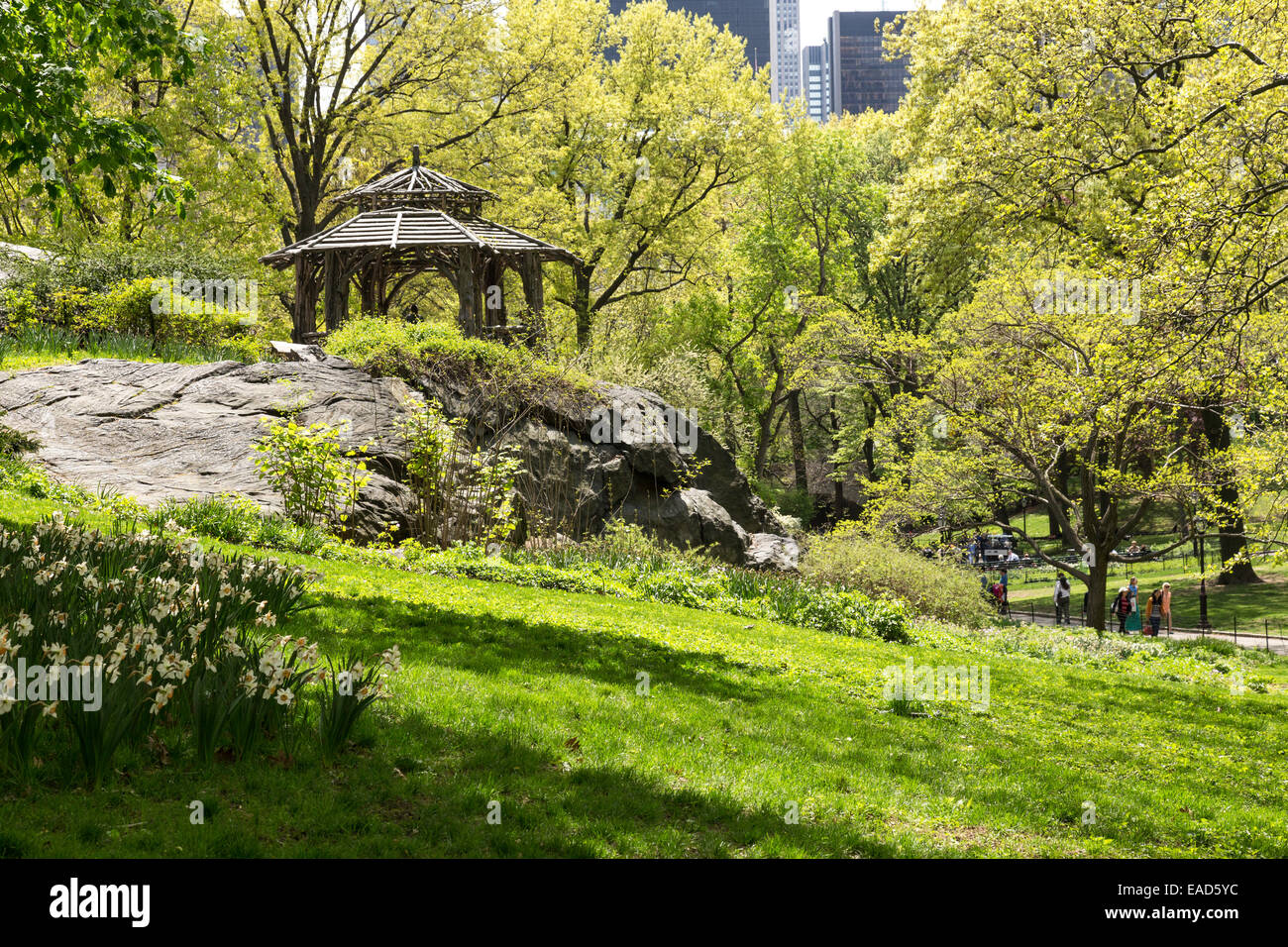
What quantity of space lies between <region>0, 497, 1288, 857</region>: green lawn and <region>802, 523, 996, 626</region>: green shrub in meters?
7.16

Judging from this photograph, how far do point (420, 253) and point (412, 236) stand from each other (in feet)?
6.43

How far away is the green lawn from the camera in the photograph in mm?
3932

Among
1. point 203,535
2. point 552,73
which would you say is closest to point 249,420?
point 203,535

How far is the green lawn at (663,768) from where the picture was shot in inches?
155

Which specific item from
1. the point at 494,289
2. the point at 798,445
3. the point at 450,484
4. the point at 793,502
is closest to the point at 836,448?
the point at 798,445

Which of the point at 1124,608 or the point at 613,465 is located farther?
the point at 1124,608

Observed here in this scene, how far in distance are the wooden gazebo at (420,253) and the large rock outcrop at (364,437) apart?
406 cm

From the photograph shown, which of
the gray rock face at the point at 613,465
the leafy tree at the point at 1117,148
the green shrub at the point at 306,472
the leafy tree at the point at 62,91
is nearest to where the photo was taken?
the leafy tree at the point at 62,91

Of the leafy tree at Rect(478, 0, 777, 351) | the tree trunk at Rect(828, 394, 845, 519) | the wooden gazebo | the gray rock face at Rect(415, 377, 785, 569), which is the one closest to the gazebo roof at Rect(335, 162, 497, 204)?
the wooden gazebo

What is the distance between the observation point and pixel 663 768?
5301 mm

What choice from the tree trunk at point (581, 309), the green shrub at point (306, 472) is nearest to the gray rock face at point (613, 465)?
the green shrub at point (306, 472)

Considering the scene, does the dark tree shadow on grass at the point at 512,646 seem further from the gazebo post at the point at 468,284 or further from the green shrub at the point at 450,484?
the gazebo post at the point at 468,284

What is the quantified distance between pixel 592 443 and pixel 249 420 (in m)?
6.46

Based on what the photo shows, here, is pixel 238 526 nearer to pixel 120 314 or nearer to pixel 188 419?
pixel 188 419
